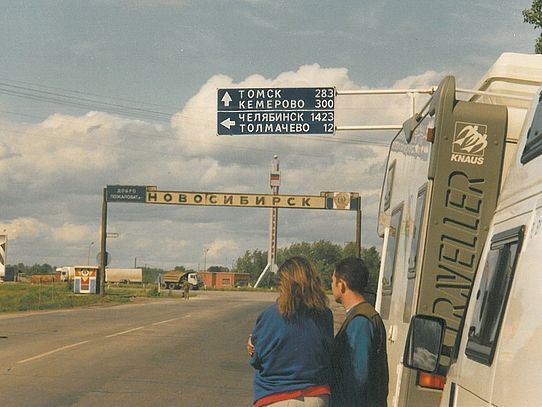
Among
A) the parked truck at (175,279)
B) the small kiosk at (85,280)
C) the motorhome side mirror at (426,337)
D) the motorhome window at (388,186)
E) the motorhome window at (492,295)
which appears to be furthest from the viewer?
the parked truck at (175,279)

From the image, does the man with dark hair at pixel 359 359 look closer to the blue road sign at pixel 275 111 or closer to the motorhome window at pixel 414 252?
the motorhome window at pixel 414 252

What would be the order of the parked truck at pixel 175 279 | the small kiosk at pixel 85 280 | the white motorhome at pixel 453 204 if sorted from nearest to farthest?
the white motorhome at pixel 453 204 < the small kiosk at pixel 85 280 < the parked truck at pixel 175 279

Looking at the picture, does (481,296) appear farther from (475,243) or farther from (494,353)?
(475,243)

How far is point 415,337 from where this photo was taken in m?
4.27

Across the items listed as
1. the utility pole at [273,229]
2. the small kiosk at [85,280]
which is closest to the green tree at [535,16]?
the small kiosk at [85,280]

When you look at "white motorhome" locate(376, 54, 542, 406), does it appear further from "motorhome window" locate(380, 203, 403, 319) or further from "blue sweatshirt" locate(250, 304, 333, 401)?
"motorhome window" locate(380, 203, 403, 319)

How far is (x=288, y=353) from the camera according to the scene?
214 inches

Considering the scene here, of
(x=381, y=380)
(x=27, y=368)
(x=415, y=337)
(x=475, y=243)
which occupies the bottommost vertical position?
(x=27, y=368)

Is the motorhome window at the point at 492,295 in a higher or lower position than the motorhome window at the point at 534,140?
lower

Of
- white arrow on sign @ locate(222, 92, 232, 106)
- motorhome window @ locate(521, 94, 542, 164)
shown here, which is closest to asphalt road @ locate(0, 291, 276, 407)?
white arrow on sign @ locate(222, 92, 232, 106)

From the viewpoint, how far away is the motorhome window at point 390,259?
767cm

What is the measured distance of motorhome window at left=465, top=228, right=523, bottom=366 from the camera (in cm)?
334

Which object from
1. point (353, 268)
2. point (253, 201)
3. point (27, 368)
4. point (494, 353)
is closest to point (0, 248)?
point (27, 368)

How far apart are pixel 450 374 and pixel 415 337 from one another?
29 cm
